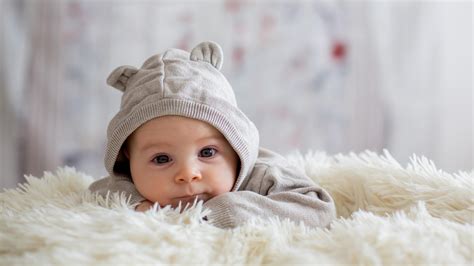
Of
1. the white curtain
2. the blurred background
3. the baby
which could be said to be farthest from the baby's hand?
the white curtain

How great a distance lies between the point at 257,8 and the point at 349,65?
0.43 m

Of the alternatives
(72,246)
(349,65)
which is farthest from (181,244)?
(349,65)

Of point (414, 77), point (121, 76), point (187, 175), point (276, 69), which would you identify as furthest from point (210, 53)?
point (414, 77)

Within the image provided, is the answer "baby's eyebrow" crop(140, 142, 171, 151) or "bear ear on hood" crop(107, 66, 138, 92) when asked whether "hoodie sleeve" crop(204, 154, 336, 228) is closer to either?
"baby's eyebrow" crop(140, 142, 171, 151)

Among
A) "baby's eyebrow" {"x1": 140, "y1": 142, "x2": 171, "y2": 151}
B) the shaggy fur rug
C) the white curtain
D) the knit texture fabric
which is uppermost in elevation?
the white curtain

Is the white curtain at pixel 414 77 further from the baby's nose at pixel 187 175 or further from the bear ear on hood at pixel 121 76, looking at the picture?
the baby's nose at pixel 187 175

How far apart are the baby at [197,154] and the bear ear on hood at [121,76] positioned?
5cm

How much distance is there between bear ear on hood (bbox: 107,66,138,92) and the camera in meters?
1.26

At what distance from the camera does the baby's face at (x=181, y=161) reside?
3.65 feet

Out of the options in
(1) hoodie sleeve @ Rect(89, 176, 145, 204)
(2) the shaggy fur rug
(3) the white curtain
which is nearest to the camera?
(2) the shaggy fur rug

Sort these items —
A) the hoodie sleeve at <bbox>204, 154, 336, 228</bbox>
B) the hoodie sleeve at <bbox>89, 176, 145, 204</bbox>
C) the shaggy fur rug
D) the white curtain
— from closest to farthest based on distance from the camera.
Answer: the shaggy fur rug
the hoodie sleeve at <bbox>204, 154, 336, 228</bbox>
the hoodie sleeve at <bbox>89, 176, 145, 204</bbox>
the white curtain

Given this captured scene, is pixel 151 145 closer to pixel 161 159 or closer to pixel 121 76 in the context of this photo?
pixel 161 159

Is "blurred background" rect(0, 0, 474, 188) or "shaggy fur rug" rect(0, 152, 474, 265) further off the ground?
"blurred background" rect(0, 0, 474, 188)

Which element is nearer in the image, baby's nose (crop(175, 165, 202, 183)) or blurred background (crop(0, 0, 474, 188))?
baby's nose (crop(175, 165, 202, 183))
